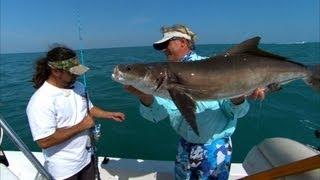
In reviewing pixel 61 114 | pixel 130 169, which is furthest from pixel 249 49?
pixel 130 169

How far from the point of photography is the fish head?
10.6 ft

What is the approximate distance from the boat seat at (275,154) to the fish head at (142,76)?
1077mm

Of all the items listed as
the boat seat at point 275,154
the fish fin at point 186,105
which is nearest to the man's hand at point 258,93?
the boat seat at point 275,154

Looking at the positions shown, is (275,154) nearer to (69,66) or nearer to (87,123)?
(87,123)

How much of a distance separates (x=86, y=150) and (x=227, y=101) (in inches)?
57.9

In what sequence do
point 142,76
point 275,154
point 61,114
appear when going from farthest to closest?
point 61,114 → point 275,154 → point 142,76

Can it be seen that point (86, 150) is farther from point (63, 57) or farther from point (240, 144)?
point (240, 144)

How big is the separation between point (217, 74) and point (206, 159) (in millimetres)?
863

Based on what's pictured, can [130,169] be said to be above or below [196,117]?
below

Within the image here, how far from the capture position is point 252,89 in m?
3.34

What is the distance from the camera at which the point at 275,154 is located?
3.39 m

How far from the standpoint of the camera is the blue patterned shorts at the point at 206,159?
3.72m

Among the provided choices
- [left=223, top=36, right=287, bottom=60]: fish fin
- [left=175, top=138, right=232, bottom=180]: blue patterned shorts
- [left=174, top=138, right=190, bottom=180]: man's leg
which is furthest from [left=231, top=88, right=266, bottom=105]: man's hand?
[left=174, top=138, right=190, bottom=180]: man's leg

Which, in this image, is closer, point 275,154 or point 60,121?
point 275,154
